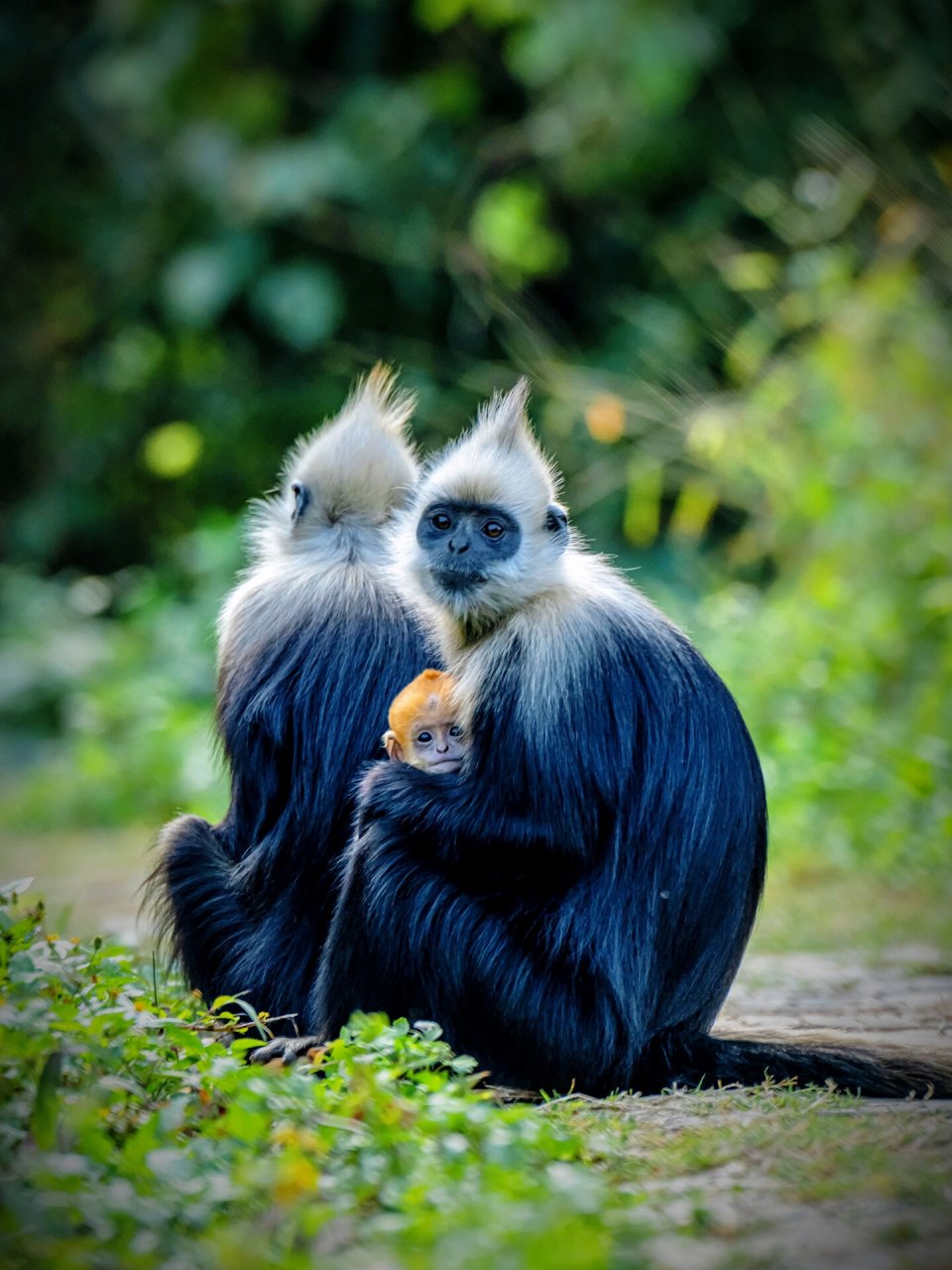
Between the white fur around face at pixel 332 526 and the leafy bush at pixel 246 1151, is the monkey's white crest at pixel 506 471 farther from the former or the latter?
the leafy bush at pixel 246 1151

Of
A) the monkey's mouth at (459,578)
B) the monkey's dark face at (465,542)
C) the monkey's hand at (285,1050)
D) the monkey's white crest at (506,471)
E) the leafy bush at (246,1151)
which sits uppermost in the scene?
the monkey's white crest at (506,471)

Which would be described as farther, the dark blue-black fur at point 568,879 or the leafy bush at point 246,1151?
the dark blue-black fur at point 568,879

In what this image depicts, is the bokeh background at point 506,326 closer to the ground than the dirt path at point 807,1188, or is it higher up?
higher up

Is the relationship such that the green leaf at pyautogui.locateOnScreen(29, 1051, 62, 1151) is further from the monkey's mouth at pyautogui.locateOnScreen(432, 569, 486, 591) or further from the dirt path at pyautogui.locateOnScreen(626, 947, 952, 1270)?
the monkey's mouth at pyautogui.locateOnScreen(432, 569, 486, 591)

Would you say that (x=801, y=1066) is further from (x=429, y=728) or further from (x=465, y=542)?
(x=465, y=542)

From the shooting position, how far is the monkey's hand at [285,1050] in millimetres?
4032

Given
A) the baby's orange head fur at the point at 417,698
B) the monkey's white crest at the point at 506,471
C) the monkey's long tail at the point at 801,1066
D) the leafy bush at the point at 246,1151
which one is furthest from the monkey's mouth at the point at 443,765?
the monkey's long tail at the point at 801,1066

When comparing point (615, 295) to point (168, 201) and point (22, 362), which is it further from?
point (22, 362)

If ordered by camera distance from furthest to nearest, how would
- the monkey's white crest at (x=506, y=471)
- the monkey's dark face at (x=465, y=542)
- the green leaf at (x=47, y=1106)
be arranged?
the monkey's white crest at (x=506, y=471) → the monkey's dark face at (x=465, y=542) → the green leaf at (x=47, y=1106)

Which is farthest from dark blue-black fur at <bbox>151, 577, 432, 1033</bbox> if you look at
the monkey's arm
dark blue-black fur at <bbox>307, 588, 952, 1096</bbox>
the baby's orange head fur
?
the monkey's arm

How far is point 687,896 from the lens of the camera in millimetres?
4070

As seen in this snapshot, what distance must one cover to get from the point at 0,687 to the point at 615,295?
6.16 meters

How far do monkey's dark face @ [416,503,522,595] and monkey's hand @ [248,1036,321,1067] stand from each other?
1.31m

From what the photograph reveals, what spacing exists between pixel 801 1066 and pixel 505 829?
3.31 feet
